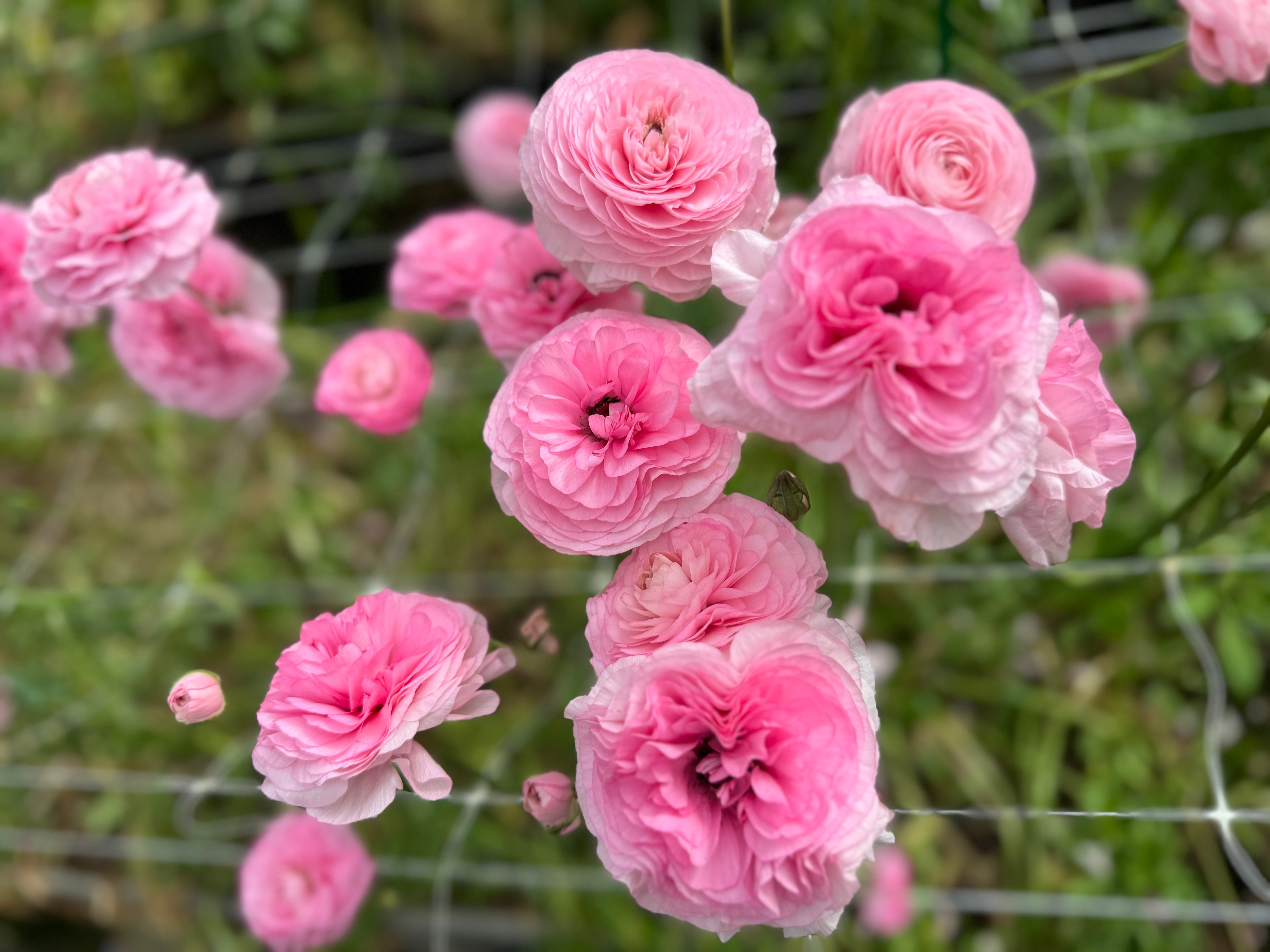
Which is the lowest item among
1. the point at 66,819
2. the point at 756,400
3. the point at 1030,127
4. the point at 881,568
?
the point at 66,819

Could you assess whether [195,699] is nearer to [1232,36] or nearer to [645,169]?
[645,169]

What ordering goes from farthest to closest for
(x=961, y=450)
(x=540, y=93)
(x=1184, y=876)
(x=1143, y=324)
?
(x=540, y=93) < (x=1143, y=324) < (x=1184, y=876) < (x=961, y=450)

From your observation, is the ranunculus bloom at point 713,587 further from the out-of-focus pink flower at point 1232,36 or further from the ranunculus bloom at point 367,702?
the out-of-focus pink flower at point 1232,36

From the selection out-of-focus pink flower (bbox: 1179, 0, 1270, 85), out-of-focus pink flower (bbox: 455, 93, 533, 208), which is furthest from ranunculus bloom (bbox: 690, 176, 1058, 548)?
out-of-focus pink flower (bbox: 455, 93, 533, 208)

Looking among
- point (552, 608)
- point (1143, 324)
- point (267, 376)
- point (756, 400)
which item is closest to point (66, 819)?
point (552, 608)

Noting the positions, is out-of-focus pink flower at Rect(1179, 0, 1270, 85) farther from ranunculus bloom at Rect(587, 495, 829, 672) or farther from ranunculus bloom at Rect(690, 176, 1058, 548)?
ranunculus bloom at Rect(587, 495, 829, 672)

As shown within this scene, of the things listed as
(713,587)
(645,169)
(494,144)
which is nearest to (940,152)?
(645,169)

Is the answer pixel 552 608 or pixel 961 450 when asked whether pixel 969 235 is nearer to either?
pixel 961 450
